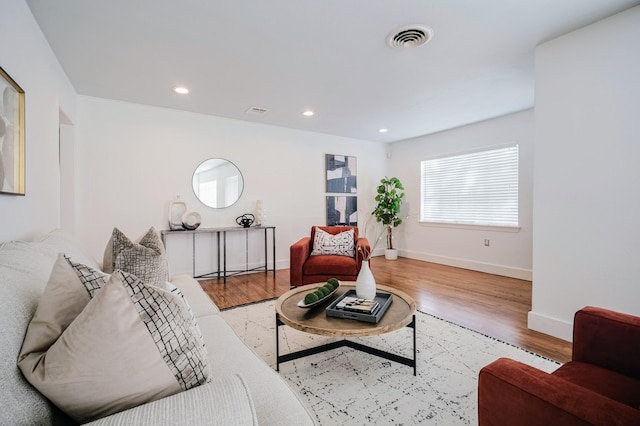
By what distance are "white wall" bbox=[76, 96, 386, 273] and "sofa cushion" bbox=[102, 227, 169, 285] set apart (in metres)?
2.29

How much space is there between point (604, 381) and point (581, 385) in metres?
0.10

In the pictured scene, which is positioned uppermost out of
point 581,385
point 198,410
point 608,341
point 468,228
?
point 468,228

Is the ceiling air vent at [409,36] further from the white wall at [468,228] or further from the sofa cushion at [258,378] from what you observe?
the white wall at [468,228]

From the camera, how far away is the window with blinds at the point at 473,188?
14.1ft

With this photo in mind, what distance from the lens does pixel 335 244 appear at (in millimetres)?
3695

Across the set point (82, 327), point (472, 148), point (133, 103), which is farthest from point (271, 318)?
point (472, 148)

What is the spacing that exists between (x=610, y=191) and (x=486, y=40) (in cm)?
142

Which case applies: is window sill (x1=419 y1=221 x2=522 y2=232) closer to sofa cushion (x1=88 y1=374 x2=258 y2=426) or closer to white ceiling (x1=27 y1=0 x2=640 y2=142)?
white ceiling (x1=27 y1=0 x2=640 y2=142)

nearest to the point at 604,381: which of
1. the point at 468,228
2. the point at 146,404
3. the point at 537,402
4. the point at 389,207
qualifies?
the point at 537,402

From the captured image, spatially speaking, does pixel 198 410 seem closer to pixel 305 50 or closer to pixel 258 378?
pixel 258 378

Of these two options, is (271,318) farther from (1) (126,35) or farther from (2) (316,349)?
(1) (126,35)

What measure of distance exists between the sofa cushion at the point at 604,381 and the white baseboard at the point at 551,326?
1293 mm

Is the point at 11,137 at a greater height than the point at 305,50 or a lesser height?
lesser

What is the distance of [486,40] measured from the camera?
2.31m
